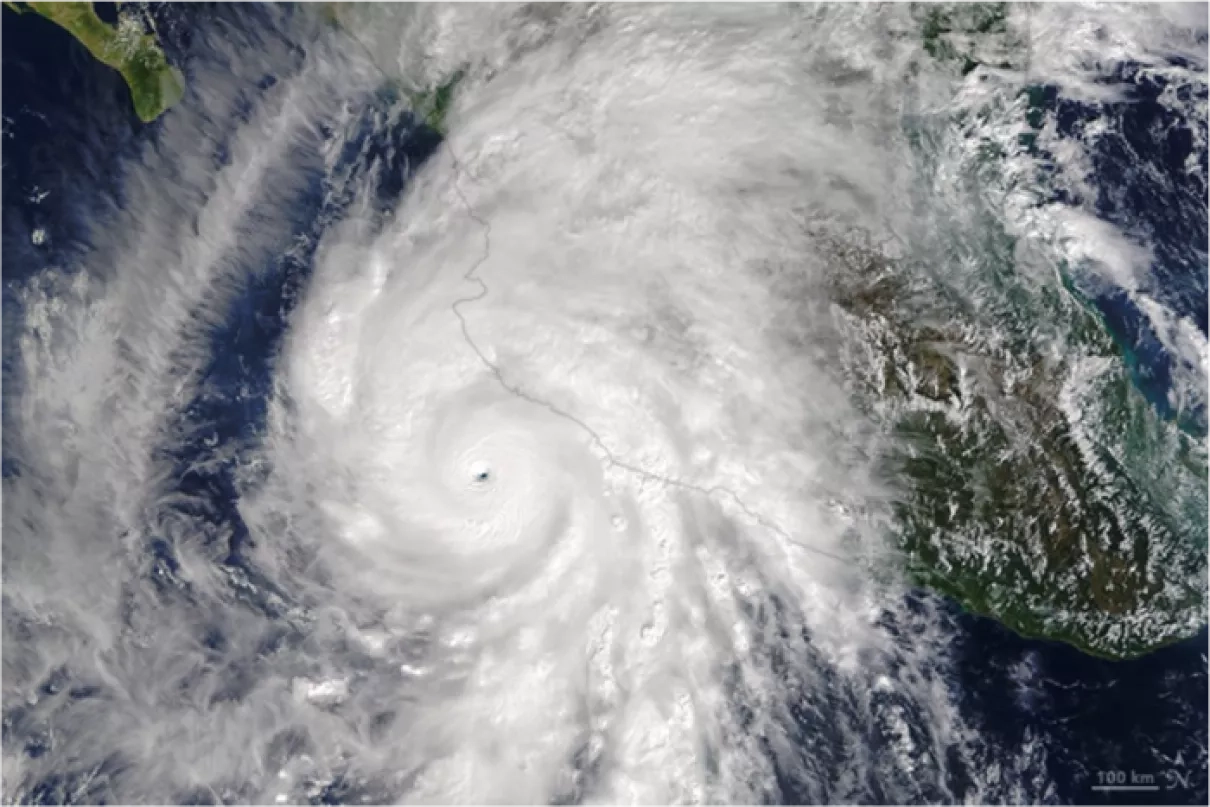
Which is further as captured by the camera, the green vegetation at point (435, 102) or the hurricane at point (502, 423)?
the green vegetation at point (435, 102)

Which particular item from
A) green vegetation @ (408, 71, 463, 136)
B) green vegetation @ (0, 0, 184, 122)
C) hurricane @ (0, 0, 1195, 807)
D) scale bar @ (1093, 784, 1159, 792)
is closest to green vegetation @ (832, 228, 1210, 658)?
hurricane @ (0, 0, 1195, 807)

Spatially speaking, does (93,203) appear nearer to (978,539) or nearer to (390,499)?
(390,499)

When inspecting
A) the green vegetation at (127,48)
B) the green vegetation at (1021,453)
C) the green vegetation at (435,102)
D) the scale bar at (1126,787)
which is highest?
the green vegetation at (127,48)

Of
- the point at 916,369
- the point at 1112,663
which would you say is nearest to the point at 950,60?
the point at 916,369

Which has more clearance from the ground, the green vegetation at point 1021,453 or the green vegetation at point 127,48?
the green vegetation at point 127,48

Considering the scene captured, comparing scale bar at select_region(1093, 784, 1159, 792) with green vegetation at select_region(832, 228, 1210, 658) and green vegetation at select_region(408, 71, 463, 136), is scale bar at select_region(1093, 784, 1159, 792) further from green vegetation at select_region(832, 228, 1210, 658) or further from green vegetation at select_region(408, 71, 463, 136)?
green vegetation at select_region(408, 71, 463, 136)

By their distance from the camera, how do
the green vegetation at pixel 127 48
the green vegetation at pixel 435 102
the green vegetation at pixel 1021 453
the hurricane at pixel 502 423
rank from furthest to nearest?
the green vegetation at pixel 435 102, the green vegetation at pixel 1021 453, the green vegetation at pixel 127 48, the hurricane at pixel 502 423

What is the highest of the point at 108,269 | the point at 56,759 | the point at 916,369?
the point at 108,269

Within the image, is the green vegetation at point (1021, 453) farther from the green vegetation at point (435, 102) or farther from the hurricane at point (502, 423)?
the green vegetation at point (435, 102)

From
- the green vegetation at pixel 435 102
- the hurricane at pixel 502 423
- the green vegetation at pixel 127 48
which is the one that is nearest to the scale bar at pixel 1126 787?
the hurricane at pixel 502 423
